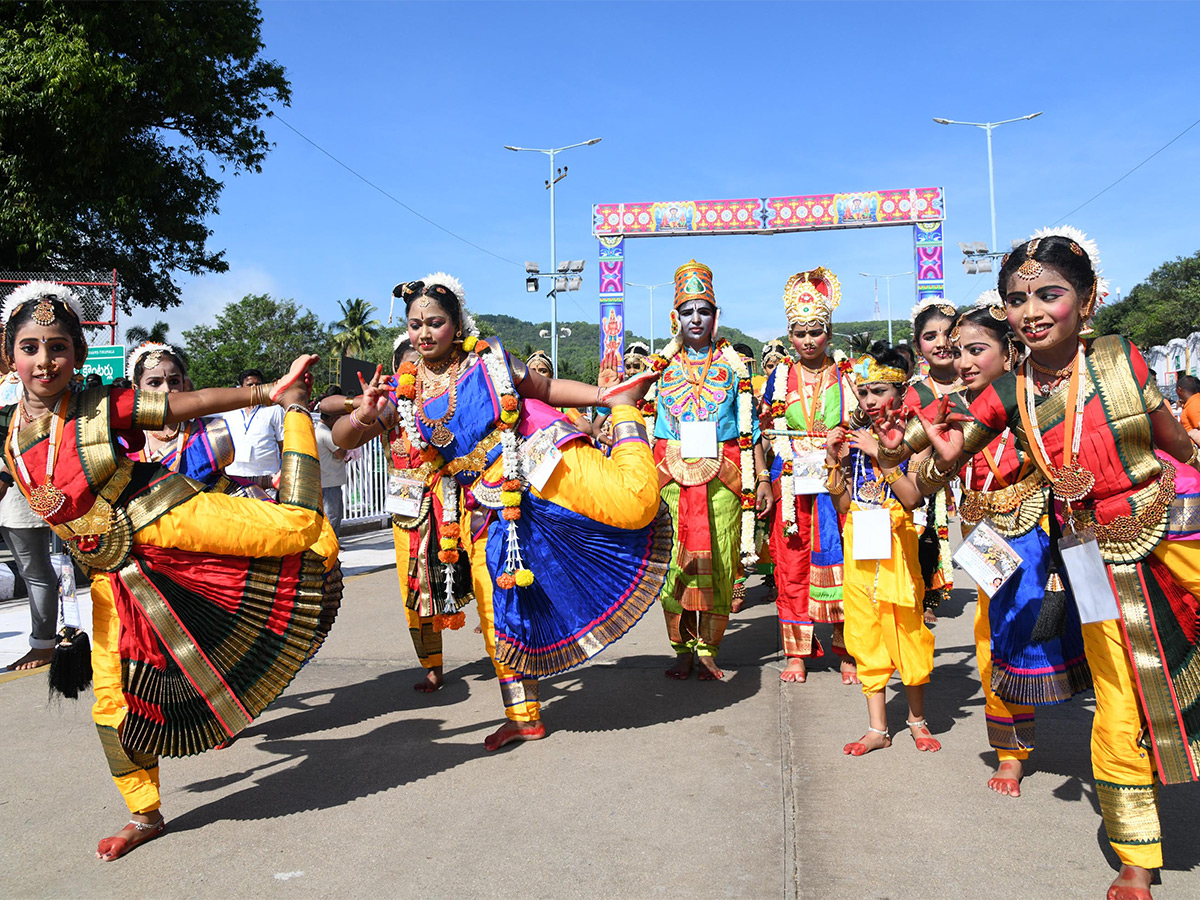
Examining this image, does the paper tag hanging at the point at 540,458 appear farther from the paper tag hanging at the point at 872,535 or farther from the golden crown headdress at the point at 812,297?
the golden crown headdress at the point at 812,297

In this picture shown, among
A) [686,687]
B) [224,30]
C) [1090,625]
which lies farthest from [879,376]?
[224,30]

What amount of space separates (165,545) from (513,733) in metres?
1.85

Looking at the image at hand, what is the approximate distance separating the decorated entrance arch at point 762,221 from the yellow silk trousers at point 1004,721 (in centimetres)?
2226

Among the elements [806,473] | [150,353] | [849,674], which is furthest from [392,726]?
[806,473]

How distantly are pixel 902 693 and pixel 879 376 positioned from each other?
Answer: 1870 mm

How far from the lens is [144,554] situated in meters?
3.34

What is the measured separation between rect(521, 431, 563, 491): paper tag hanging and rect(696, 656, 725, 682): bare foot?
6.05 ft

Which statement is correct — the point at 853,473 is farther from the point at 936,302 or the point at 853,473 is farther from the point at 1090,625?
the point at 1090,625

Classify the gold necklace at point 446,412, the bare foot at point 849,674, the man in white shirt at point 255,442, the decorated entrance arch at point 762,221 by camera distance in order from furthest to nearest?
the decorated entrance arch at point 762,221 → the man in white shirt at point 255,442 → the bare foot at point 849,674 → the gold necklace at point 446,412

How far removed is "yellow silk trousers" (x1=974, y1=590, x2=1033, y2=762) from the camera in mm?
3682

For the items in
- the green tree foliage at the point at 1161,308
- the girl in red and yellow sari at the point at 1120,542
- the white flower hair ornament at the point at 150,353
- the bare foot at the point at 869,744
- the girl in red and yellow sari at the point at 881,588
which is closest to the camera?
the girl in red and yellow sari at the point at 1120,542

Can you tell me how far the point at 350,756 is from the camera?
13.9ft

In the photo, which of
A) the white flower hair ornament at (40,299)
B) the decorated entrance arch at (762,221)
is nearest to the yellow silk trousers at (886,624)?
the white flower hair ornament at (40,299)

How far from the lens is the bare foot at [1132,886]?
2.68 m
